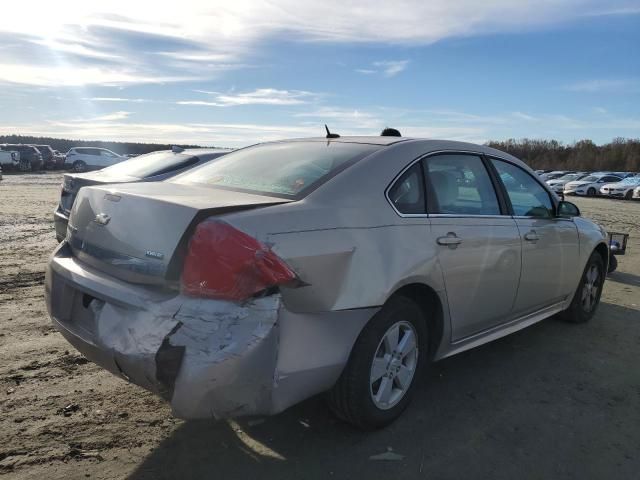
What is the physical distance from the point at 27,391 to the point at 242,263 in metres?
2.01

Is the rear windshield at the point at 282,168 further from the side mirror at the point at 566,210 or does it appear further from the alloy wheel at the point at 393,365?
the side mirror at the point at 566,210

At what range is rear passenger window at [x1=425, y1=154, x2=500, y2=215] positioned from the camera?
349 centimetres

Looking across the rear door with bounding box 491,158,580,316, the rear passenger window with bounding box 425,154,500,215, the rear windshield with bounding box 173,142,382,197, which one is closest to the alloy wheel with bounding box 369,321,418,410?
the rear passenger window with bounding box 425,154,500,215

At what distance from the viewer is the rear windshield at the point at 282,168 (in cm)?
306

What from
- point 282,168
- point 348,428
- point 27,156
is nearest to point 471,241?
point 282,168

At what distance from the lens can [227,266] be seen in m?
2.38

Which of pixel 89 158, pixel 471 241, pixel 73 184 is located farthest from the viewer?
pixel 89 158

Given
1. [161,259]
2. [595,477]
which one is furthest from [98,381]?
[595,477]

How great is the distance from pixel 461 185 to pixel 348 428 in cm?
179

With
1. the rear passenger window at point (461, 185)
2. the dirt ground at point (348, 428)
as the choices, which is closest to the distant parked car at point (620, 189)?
the dirt ground at point (348, 428)

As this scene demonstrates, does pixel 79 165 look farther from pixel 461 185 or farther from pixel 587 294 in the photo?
pixel 461 185

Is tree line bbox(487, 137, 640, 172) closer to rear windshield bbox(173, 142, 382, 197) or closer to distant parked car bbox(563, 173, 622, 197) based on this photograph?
distant parked car bbox(563, 173, 622, 197)

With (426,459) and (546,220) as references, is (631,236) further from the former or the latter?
(426,459)

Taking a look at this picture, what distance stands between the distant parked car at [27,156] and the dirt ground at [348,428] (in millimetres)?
37310
